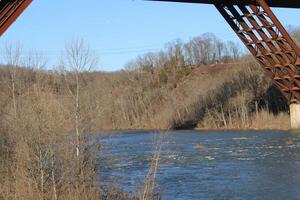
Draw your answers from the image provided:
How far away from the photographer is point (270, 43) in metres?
24.3

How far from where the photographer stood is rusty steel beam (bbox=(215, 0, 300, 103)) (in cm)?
2362

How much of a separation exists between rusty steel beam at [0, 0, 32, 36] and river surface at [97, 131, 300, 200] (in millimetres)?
3978

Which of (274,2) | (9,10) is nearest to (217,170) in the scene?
(9,10)

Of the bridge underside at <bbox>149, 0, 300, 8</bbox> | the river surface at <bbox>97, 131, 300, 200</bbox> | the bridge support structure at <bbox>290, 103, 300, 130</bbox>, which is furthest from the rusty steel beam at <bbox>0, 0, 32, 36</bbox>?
the bridge support structure at <bbox>290, 103, 300, 130</bbox>

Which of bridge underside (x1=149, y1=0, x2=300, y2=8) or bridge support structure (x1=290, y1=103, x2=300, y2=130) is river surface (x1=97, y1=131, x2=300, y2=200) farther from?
bridge underside (x1=149, y1=0, x2=300, y2=8)

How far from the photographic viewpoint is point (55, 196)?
912 centimetres

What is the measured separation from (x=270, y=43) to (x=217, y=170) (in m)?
8.56

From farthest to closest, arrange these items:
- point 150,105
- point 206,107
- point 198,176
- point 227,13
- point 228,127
A: point 150,105
point 206,107
point 228,127
point 227,13
point 198,176

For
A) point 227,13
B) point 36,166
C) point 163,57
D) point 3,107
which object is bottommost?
point 36,166

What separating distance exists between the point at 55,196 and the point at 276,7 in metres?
20.5

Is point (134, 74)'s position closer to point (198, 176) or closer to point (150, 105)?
point (150, 105)

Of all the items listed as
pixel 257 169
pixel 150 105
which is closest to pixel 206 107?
pixel 150 105

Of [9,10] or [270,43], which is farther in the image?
[270,43]

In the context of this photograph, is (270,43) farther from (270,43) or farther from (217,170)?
(217,170)
